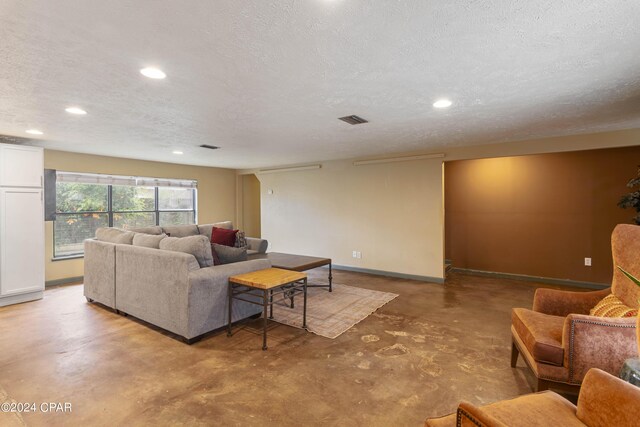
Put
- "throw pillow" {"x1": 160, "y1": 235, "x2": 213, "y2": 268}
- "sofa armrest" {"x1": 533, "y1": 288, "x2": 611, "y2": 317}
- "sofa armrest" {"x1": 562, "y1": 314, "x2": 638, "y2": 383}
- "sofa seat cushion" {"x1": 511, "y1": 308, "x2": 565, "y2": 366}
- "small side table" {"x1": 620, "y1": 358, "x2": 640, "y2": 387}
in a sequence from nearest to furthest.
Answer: "small side table" {"x1": 620, "y1": 358, "x2": 640, "y2": 387}
"sofa armrest" {"x1": 562, "y1": 314, "x2": 638, "y2": 383}
"sofa seat cushion" {"x1": 511, "y1": 308, "x2": 565, "y2": 366}
"sofa armrest" {"x1": 533, "y1": 288, "x2": 611, "y2": 317}
"throw pillow" {"x1": 160, "y1": 235, "x2": 213, "y2": 268}

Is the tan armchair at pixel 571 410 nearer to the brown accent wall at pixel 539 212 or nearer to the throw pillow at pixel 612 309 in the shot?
the throw pillow at pixel 612 309

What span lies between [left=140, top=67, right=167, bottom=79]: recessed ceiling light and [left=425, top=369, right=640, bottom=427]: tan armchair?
243cm

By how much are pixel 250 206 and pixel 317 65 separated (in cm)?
682

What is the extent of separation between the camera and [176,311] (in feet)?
9.17

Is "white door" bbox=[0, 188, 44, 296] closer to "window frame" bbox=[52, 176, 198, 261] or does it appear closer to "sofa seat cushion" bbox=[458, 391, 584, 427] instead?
"window frame" bbox=[52, 176, 198, 261]

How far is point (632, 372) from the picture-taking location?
1364 millimetres

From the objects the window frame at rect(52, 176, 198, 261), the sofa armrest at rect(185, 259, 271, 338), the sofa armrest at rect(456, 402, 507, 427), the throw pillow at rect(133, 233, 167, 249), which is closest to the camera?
the sofa armrest at rect(456, 402, 507, 427)

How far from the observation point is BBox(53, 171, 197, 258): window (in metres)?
4.96

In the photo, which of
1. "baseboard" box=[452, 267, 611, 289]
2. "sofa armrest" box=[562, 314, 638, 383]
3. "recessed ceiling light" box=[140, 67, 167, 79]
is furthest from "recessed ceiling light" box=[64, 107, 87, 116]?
"baseboard" box=[452, 267, 611, 289]

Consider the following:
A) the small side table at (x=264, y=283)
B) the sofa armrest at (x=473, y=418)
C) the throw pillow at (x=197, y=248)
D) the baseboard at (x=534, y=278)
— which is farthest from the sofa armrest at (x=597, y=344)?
the baseboard at (x=534, y=278)

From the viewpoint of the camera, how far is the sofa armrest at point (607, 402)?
1.06 metres

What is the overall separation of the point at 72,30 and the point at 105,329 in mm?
2803

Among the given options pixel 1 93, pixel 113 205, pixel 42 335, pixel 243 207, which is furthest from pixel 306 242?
pixel 1 93

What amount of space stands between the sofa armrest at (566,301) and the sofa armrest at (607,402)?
1.25 metres
